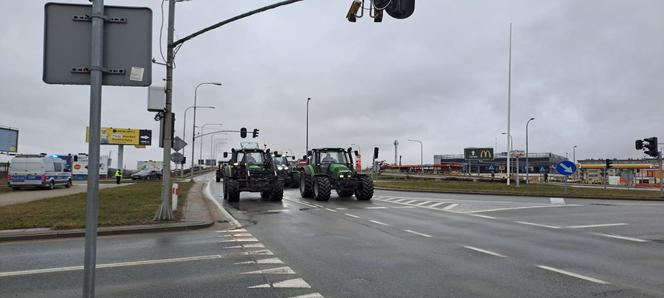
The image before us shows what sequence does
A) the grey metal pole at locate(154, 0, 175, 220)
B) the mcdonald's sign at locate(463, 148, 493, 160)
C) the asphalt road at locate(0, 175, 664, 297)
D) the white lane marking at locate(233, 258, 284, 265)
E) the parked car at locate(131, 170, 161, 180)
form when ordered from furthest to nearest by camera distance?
1. the mcdonald's sign at locate(463, 148, 493, 160)
2. the parked car at locate(131, 170, 161, 180)
3. the grey metal pole at locate(154, 0, 175, 220)
4. the white lane marking at locate(233, 258, 284, 265)
5. the asphalt road at locate(0, 175, 664, 297)

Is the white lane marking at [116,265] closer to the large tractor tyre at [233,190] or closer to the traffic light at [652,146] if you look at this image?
the large tractor tyre at [233,190]

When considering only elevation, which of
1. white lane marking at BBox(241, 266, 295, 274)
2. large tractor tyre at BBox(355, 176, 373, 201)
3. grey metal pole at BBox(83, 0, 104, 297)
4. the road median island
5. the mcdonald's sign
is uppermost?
the mcdonald's sign

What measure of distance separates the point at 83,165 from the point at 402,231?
194 ft

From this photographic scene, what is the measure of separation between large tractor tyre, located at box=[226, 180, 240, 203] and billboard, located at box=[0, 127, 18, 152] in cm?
4760

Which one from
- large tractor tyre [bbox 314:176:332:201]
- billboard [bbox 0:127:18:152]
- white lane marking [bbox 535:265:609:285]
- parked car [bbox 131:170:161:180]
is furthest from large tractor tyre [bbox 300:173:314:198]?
billboard [bbox 0:127:18:152]

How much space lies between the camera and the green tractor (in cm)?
2200

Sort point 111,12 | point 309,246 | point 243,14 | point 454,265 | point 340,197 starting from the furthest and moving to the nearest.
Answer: point 340,197, point 243,14, point 309,246, point 454,265, point 111,12

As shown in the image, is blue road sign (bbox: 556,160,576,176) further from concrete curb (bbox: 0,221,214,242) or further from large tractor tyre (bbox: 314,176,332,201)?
concrete curb (bbox: 0,221,214,242)

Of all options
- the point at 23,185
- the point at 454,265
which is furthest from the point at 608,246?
the point at 23,185

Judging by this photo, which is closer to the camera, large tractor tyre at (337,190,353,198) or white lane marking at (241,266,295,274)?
white lane marking at (241,266,295,274)

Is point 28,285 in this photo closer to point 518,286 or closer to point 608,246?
point 518,286

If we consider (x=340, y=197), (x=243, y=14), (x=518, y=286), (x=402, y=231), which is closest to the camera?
(x=518, y=286)

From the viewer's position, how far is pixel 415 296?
5.72 m

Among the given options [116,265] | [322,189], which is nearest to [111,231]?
[116,265]
